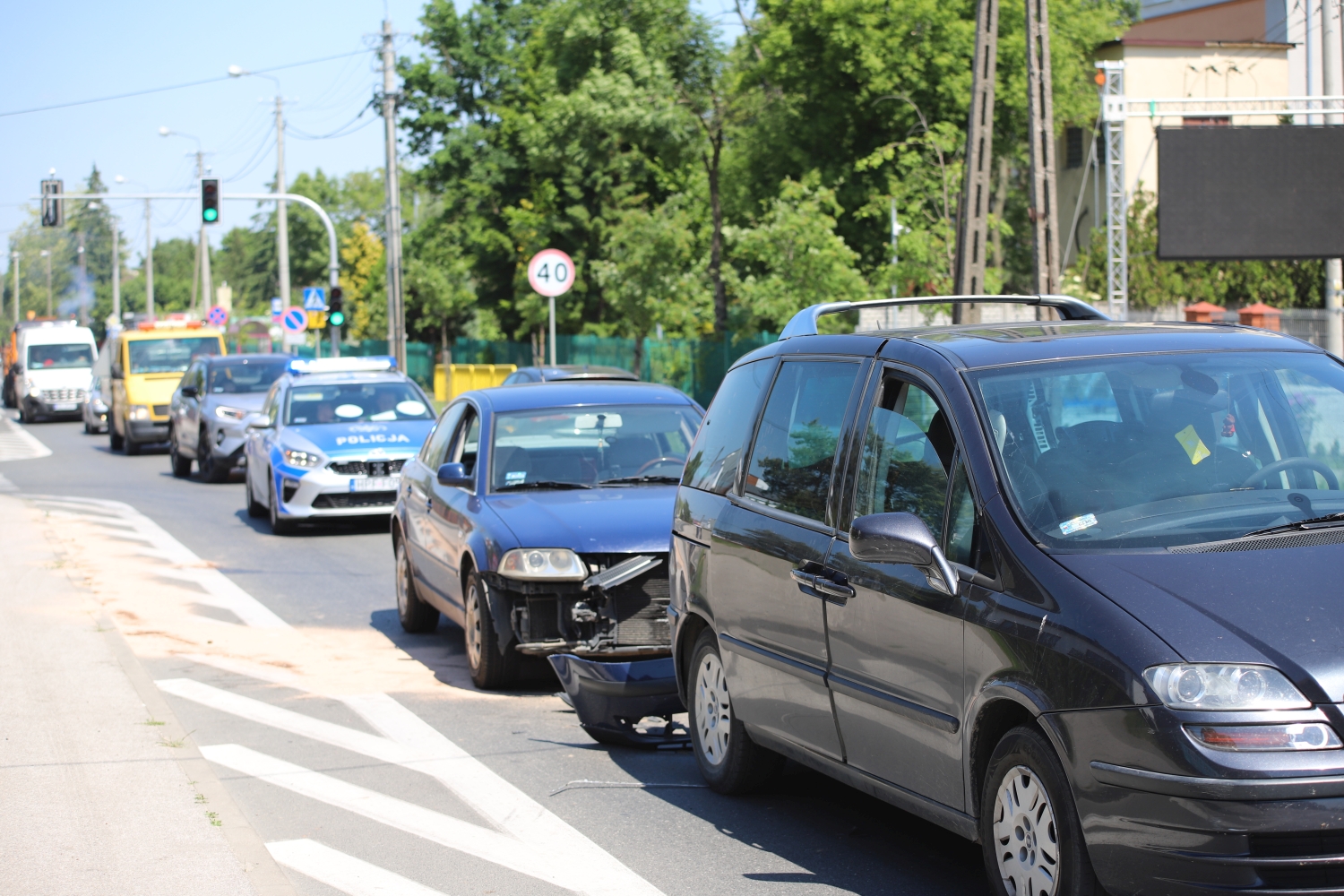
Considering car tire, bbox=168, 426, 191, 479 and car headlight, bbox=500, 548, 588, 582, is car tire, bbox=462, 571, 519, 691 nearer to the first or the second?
car headlight, bbox=500, 548, 588, 582

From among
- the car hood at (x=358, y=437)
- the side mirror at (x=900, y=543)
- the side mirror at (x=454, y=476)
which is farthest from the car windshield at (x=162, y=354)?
the side mirror at (x=900, y=543)

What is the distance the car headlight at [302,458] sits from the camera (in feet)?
52.4

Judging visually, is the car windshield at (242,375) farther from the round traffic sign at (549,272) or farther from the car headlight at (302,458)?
the car headlight at (302,458)

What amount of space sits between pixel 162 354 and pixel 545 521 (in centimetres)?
2382

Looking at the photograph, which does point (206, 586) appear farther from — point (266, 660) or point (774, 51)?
point (774, 51)

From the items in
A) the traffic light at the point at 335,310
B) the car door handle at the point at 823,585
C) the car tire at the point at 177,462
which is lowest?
the car tire at the point at 177,462

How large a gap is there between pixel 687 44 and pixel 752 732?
3003 cm

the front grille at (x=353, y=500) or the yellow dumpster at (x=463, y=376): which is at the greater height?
the yellow dumpster at (x=463, y=376)

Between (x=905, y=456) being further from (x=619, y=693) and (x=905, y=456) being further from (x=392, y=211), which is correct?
(x=392, y=211)

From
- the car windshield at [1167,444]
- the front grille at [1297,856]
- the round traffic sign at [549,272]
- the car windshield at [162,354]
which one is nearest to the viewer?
the front grille at [1297,856]

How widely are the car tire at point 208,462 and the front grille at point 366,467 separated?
7.67 m

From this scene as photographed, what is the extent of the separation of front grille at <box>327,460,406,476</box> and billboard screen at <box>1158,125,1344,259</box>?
13.2 metres

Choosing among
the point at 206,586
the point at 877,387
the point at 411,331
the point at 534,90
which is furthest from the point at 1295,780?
the point at 411,331

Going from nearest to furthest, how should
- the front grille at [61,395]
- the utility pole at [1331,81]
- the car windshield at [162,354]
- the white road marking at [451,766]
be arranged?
the white road marking at [451,766] < the utility pole at [1331,81] < the car windshield at [162,354] < the front grille at [61,395]
